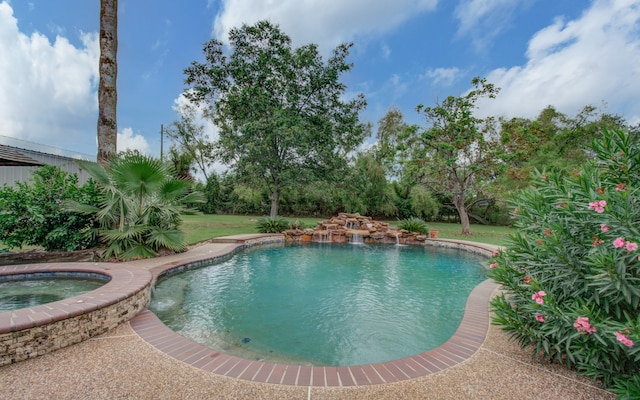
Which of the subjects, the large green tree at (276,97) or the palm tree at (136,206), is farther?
the large green tree at (276,97)

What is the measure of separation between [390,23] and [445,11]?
228cm

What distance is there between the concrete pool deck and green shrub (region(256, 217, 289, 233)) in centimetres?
1099

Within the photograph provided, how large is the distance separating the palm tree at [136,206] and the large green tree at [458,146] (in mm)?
12611

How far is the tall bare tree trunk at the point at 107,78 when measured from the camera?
25.3 ft

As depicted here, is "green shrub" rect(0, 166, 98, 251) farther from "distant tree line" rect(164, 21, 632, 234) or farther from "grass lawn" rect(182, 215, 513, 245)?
"distant tree line" rect(164, 21, 632, 234)

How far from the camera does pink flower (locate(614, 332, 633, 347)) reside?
1.99 metres

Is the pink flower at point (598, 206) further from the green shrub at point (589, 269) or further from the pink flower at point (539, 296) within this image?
the pink flower at point (539, 296)

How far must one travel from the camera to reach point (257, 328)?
4.31 metres

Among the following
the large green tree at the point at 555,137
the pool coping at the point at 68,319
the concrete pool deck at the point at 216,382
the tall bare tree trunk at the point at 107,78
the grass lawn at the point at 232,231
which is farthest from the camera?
the large green tree at the point at 555,137

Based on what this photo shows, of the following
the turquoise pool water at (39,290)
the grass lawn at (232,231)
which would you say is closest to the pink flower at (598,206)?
the turquoise pool water at (39,290)

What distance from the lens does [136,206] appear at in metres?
7.80

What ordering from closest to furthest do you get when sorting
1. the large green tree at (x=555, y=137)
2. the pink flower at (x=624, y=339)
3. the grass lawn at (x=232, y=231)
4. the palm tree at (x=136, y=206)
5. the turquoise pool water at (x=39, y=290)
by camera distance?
the pink flower at (x=624, y=339) < the turquoise pool water at (x=39, y=290) < the palm tree at (x=136, y=206) < the grass lawn at (x=232, y=231) < the large green tree at (x=555, y=137)

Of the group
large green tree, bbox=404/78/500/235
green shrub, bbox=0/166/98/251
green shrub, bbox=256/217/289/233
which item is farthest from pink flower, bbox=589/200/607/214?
large green tree, bbox=404/78/500/235

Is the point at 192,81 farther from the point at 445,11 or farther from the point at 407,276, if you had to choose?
the point at 407,276
